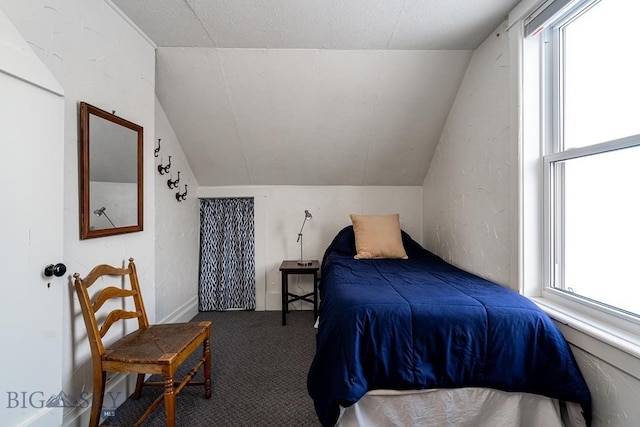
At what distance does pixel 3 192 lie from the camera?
3.50 ft

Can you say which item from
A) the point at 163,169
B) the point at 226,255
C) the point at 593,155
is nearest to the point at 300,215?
the point at 226,255

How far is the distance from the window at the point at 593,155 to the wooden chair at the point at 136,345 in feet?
6.83

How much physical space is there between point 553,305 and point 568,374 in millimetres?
392

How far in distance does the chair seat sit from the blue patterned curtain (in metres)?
1.48

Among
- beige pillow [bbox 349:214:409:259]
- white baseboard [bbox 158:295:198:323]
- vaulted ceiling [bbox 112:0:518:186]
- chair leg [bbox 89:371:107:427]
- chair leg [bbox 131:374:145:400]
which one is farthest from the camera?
beige pillow [bbox 349:214:409:259]

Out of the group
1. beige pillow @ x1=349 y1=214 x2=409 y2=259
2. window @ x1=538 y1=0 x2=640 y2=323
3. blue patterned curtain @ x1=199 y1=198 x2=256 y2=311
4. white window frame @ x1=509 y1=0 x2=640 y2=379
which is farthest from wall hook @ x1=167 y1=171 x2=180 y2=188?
window @ x1=538 y1=0 x2=640 y2=323

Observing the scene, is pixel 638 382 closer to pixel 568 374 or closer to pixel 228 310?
pixel 568 374

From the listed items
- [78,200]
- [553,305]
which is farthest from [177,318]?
[553,305]

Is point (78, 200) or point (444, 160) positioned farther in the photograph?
point (444, 160)

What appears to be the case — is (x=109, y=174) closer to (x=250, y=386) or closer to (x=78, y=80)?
(x=78, y=80)

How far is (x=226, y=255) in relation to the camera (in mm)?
3201

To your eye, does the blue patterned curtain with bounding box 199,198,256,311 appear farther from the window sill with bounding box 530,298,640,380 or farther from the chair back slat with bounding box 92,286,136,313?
the window sill with bounding box 530,298,640,380

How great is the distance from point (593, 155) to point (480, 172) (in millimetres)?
747

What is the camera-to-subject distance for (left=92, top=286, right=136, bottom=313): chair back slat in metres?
1.44
